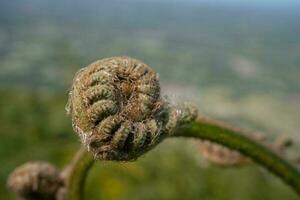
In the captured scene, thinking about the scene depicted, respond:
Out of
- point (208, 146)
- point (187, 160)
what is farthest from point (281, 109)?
point (208, 146)

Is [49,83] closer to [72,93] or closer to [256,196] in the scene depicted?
[256,196]

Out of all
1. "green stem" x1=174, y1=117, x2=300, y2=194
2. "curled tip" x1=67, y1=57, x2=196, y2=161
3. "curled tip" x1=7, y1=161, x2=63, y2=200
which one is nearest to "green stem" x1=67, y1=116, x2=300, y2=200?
"green stem" x1=174, y1=117, x2=300, y2=194

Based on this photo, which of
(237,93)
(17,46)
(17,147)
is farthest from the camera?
(17,46)

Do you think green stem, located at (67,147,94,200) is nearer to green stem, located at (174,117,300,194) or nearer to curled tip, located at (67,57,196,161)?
green stem, located at (174,117,300,194)

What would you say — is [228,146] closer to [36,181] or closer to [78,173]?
[78,173]

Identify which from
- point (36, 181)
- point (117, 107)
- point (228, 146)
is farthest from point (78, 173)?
point (117, 107)

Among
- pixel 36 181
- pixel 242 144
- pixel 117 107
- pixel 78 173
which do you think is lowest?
pixel 36 181
